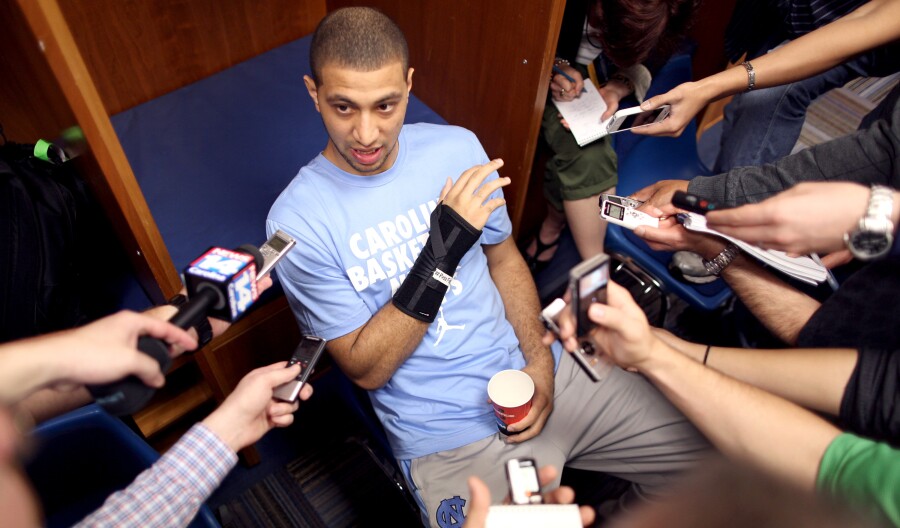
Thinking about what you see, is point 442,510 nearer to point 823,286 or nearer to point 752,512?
point 752,512

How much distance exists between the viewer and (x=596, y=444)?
159 cm

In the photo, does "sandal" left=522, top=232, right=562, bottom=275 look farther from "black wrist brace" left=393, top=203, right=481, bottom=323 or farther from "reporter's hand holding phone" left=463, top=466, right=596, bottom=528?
"reporter's hand holding phone" left=463, top=466, right=596, bottom=528

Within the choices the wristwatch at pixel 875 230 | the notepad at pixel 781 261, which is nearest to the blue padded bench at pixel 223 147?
the notepad at pixel 781 261

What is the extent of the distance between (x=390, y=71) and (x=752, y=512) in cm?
112

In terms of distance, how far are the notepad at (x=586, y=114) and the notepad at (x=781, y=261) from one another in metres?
0.59

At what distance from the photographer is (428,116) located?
215 cm

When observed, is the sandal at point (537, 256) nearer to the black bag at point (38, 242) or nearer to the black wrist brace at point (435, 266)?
the black wrist brace at point (435, 266)

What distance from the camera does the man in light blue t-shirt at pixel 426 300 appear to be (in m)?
1.35

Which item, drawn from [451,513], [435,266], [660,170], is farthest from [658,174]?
[451,513]

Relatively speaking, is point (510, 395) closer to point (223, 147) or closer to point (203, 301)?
point (203, 301)

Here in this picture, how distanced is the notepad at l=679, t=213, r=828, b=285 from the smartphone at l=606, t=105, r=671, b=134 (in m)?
0.44

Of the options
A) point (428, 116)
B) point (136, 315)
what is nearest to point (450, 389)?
point (136, 315)

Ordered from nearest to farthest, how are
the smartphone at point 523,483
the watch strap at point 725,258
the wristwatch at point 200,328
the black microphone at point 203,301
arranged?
the black microphone at point 203,301 < the smartphone at point 523,483 < the wristwatch at point 200,328 < the watch strap at point 725,258

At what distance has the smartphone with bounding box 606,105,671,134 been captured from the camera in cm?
173
